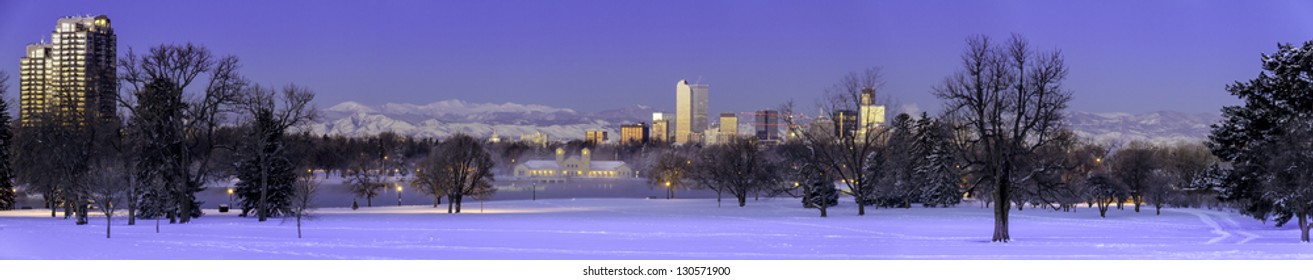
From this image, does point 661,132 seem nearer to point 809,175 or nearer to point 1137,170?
point 1137,170

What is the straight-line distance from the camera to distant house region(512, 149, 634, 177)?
12106 cm

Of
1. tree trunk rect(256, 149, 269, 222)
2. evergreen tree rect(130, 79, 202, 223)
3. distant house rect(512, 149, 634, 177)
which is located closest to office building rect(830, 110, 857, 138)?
tree trunk rect(256, 149, 269, 222)

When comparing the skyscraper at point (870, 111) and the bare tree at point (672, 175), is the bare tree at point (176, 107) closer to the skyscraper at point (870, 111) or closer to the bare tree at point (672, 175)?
the skyscraper at point (870, 111)

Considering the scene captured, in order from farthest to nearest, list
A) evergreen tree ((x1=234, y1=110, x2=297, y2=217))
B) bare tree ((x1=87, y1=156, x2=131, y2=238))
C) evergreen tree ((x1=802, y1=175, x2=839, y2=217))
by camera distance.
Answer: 1. evergreen tree ((x1=802, y1=175, x2=839, y2=217))
2. evergreen tree ((x1=234, y1=110, x2=297, y2=217))
3. bare tree ((x1=87, y1=156, x2=131, y2=238))

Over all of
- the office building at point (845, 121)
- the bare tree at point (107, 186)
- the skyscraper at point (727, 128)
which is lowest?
the bare tree at point (107, 186)

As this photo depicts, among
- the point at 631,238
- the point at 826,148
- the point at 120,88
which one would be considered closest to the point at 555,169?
the point at 826,148

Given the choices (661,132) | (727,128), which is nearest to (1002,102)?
(727,128)

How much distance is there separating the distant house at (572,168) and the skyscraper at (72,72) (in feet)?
289

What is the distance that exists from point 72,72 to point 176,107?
3639mm

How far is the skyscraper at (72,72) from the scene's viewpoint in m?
17.6

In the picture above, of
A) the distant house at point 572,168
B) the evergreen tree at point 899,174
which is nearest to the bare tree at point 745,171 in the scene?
the evergreen tree at point 899,174

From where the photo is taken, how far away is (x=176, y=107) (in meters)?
28.5

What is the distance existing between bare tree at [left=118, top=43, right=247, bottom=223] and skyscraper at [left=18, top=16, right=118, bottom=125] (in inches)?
27.5

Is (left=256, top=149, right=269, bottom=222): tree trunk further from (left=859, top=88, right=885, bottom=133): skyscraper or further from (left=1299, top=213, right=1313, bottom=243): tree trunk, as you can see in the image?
(left=1299, top=213, right=1313, bottom=243): tree trunk
